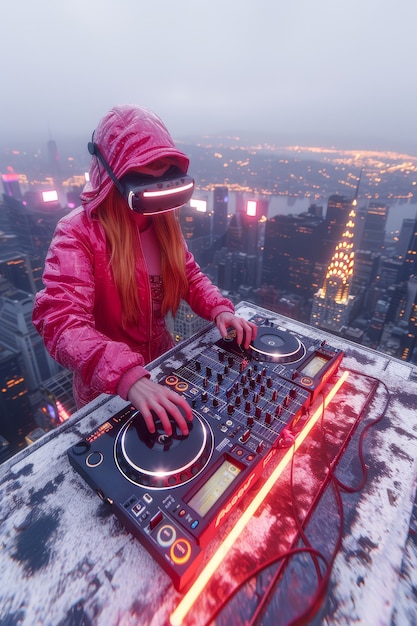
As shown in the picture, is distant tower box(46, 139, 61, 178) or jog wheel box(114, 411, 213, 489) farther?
distant tower box(46, 139, 61, 178)

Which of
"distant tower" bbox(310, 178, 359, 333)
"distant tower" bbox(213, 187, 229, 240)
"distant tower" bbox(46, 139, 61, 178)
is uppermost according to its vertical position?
"distant tower" bbox(46, 139, 61, 178)

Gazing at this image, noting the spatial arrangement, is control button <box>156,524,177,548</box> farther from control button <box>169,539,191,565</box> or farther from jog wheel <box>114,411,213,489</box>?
jog wheel <box>114,411,213,489</box>

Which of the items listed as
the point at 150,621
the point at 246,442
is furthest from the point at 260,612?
the point at 246,442

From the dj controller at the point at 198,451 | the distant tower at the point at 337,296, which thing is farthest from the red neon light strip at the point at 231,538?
the distant tower at the point at 337,296

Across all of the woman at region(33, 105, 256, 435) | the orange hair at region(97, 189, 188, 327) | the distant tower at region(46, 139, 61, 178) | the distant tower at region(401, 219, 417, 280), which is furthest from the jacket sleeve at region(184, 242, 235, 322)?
the distant tower at region(46, 139, 61, 178)

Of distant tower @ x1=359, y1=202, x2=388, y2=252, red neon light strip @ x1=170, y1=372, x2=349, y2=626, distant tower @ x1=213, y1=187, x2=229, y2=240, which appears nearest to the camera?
red neon light strip @ x1=170, y1=372, x2=349, y2=626

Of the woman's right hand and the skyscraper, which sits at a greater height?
the woman's right hand

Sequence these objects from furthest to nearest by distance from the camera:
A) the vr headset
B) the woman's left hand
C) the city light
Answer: the city light
the woman's left hand
the vr headset

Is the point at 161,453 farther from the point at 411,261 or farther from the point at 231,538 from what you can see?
the point at 411,261
